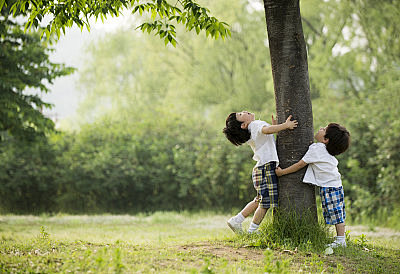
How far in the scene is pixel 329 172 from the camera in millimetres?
4746

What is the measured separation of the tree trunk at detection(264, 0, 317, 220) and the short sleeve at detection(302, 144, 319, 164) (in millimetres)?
71

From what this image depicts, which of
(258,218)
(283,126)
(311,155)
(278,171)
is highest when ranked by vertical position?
(283,126)

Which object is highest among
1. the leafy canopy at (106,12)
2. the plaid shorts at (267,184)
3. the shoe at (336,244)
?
the leafy canopy at (106,12)

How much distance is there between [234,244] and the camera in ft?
15.0

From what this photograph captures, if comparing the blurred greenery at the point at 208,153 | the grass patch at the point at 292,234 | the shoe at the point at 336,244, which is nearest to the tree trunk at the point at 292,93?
the grass patch at the point at 292,234

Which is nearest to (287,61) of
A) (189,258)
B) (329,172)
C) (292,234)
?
(329,172)

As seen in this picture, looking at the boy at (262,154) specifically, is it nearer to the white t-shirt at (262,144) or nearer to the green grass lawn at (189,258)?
the white t-shirt at (262,144)

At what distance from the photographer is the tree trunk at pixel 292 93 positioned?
4695 mm

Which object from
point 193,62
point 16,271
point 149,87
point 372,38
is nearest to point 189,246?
point 16,271

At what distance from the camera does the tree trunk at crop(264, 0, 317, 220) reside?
15.4 feet

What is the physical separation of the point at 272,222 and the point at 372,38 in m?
11.3

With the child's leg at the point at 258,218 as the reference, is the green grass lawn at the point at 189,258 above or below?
below

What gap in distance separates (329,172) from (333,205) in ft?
1.21

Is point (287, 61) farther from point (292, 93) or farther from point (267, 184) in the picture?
point (267, 184)
